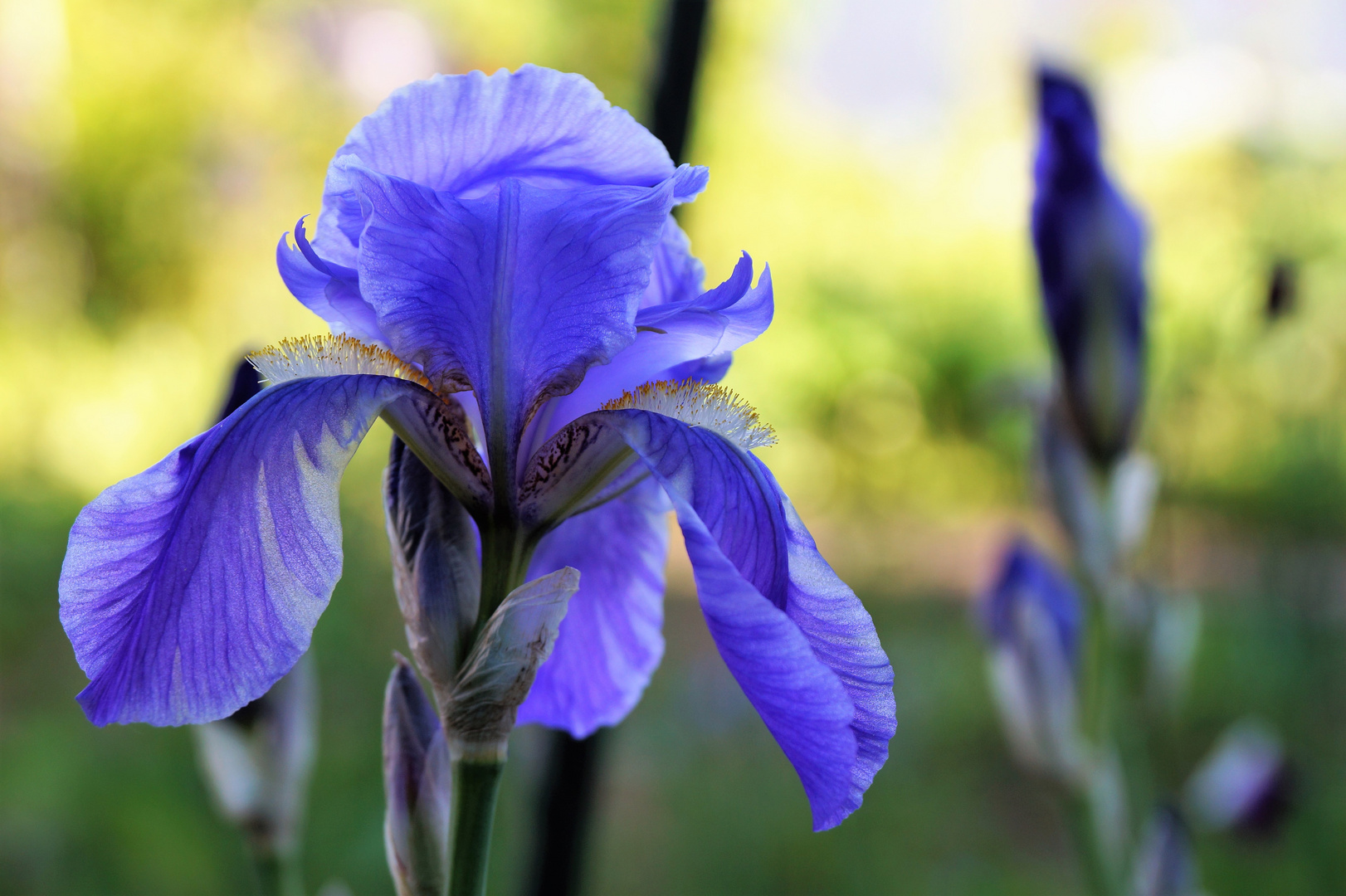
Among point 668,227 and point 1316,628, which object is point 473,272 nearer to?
point 668,227

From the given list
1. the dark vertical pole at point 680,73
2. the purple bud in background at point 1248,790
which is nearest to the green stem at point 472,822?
the dark vertical pole at point 680,73

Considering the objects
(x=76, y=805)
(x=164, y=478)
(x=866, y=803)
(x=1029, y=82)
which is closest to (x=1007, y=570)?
(x=1029, y=82)

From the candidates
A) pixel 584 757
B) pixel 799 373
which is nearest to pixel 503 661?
pixel 584 757

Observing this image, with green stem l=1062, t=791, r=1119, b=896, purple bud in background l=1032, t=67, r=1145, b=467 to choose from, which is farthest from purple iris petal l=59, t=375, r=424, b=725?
green stem l=1062, t=791, r=1119, b=896

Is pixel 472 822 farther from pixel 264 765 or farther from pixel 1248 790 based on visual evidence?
pixel 1248 790

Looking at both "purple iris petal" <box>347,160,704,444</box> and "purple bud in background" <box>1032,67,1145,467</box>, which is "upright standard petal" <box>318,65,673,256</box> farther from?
"purple bud in background" <box>1032,67,1145,467</box>

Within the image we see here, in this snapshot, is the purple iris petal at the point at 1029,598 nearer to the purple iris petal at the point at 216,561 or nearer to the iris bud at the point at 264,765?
the iris bud at the point at 264,765
